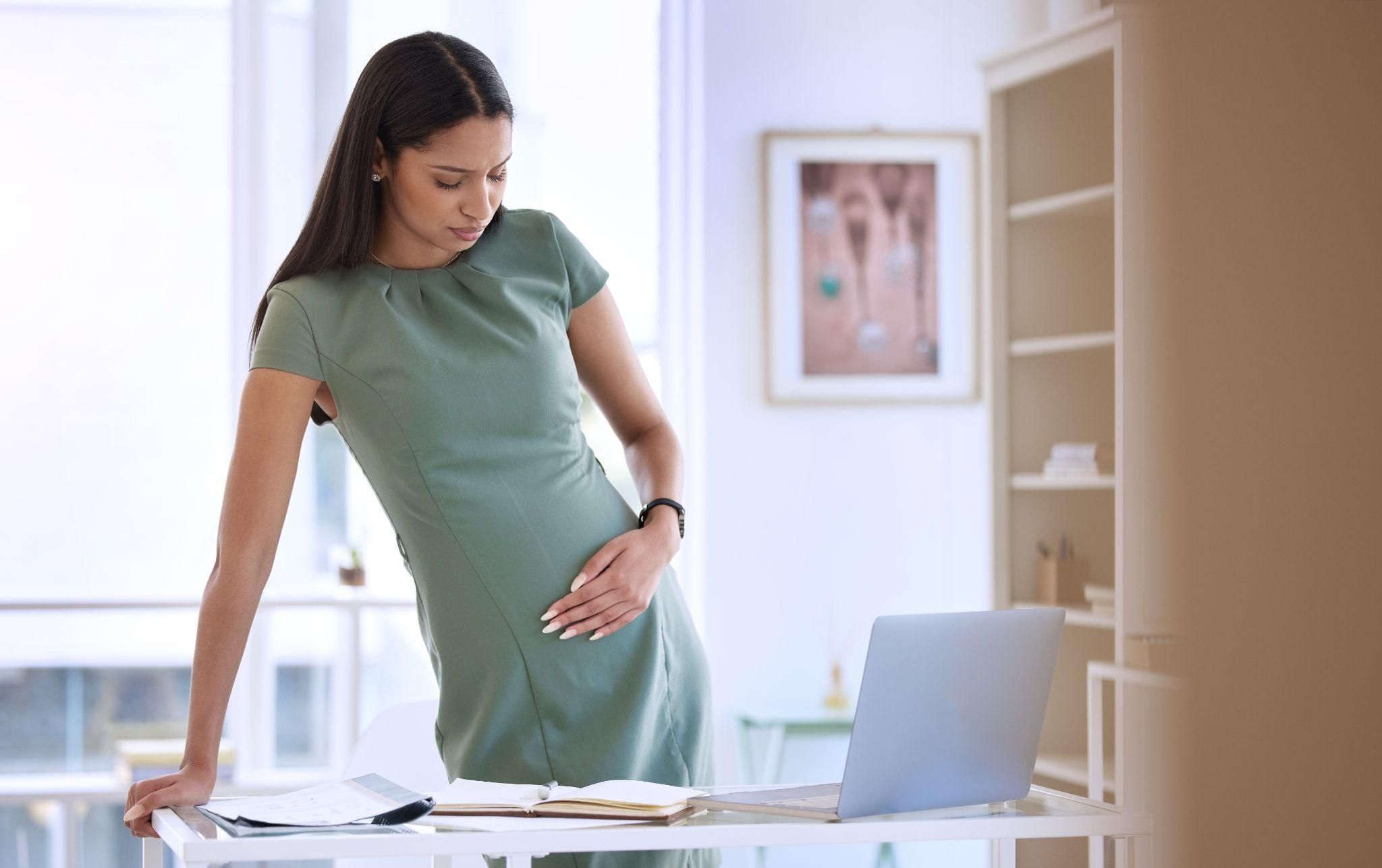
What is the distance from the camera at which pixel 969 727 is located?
98 centimetres

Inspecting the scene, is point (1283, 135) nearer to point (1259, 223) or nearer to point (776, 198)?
point (1259, 223)

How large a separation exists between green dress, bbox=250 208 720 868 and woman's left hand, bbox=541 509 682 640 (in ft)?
0.05

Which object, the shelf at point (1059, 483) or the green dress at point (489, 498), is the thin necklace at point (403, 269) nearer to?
the green dress at point (489, 498)

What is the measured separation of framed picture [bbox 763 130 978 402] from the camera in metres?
3.50

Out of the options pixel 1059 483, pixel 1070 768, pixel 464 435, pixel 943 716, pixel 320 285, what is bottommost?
pixel 1070 768

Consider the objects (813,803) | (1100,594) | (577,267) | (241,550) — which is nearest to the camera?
(813,803)

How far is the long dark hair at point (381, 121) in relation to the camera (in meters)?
1.23

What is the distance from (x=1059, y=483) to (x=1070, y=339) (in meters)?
0.33

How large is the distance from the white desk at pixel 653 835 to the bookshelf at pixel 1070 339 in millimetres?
1835

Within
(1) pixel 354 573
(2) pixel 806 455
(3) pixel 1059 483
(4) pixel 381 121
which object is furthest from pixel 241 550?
(2) pixel 806 455

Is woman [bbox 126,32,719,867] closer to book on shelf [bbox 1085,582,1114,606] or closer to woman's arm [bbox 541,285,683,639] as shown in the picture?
woman's arm [bbox 541,285,683,639]

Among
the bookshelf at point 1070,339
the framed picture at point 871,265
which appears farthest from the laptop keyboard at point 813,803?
the framed picture at point 871,265

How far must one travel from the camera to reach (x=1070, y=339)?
9.75 feet

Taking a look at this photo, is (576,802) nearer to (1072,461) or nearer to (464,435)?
(464,435)
